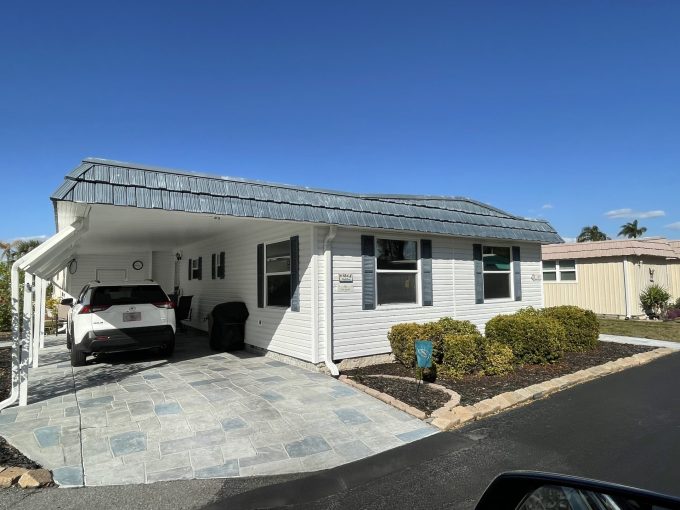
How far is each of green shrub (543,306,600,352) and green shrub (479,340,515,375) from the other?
261cm

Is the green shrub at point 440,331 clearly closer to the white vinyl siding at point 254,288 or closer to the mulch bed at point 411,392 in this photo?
the mulch bed at point 411,392

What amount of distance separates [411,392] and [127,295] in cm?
570

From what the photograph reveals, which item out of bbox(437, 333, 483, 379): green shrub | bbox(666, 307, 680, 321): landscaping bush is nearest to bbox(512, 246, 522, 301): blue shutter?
bbox(437, 333, 483, 379): green shrub

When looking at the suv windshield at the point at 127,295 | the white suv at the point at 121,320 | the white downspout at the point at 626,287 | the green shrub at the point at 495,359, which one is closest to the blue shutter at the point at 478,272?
the green shrub at the point at 495,359

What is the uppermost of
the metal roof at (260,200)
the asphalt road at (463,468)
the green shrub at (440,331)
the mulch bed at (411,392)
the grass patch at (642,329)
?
the metal roof at (260,200)

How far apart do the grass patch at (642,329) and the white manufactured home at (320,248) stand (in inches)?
138

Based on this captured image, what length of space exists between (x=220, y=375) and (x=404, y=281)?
13.3ft

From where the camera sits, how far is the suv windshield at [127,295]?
8162 millimetres

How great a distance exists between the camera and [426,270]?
9242 mm

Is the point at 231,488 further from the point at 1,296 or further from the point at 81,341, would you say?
the point at 1,296

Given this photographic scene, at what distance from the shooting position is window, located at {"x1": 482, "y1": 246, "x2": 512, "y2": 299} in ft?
35.6

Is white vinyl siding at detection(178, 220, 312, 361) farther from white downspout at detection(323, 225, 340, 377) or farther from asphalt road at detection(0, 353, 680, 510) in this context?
asphalt road at detection(0, 353, 680, 510)

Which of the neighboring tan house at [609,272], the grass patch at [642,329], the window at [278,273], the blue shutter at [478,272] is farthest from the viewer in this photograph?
the neighboring tan house at [609,272]

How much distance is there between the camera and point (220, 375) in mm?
7289
